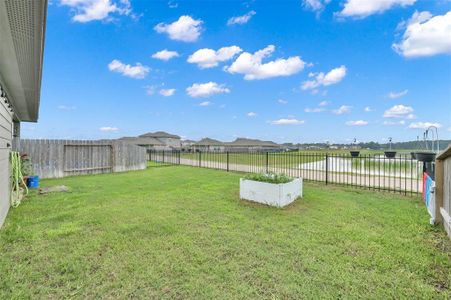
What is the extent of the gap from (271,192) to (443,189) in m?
3.05

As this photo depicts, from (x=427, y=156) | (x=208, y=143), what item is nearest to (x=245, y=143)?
(x=208, y=143)

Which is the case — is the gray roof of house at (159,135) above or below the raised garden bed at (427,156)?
above

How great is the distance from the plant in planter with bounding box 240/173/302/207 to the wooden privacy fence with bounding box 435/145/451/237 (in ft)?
8.79

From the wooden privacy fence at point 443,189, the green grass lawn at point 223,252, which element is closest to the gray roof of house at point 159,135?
the green grass lawn at point 223,252

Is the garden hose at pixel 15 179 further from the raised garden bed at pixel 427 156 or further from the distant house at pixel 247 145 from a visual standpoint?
the distant house at pixel 247 145

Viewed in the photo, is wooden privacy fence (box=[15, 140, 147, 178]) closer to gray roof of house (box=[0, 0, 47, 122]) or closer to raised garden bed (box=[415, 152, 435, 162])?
→ gray roof of house (box=[0, 0, 47, 122])

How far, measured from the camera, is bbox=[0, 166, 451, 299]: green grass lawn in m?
2.33

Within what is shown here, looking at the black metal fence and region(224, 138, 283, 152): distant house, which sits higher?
A: region(224, 138, 283, 152): distant house

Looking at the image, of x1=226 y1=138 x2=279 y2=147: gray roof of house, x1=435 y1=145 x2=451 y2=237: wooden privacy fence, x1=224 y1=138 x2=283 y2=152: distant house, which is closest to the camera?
x1=435 y1=145 x2=451 y2=237: wooden privacy fence

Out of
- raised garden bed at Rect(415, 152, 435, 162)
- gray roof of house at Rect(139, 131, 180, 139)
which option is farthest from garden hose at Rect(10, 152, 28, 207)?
gray roof of house at Rect(139, 131, 180, 139)

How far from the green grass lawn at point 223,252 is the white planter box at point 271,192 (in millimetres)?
316

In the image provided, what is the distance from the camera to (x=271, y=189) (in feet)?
18.1

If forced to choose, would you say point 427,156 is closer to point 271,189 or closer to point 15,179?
point 271,189

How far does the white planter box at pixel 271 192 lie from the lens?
5410 millimetres
